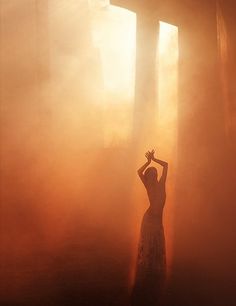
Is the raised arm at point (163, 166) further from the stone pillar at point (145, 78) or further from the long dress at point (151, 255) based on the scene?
the stone pillar at point (145, 78)

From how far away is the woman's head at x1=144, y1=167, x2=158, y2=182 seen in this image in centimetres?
529

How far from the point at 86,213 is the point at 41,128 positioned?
1262 millimetres

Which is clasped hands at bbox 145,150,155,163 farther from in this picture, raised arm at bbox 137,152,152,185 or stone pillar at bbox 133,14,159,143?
stone pillar at bbox 133,14,159,143

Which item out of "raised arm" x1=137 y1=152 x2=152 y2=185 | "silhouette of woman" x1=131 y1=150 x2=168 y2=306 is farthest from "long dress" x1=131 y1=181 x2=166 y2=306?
"raised arm" x1=137 y1=152 x2=152 y2=185

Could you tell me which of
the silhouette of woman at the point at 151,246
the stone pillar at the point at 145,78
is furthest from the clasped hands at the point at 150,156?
the stone pillar at the point at 145,78

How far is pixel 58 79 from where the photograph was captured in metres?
5.60

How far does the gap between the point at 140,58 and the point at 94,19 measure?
80cm

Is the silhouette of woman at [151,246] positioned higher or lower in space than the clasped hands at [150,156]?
lower

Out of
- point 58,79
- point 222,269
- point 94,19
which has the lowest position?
point 222,269

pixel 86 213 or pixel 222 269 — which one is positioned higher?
pixel 86 213

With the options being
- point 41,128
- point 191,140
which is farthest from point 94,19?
point 191,140

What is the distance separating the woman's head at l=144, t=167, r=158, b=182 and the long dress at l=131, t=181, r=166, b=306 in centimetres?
7

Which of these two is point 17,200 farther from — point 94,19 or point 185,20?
point 185,20

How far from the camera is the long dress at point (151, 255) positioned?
5332mm
